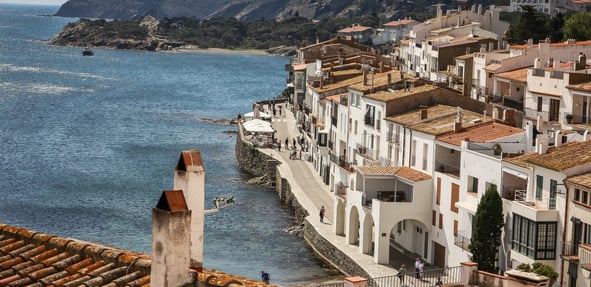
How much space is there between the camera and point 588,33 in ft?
259

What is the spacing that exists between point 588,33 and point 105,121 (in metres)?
44.3

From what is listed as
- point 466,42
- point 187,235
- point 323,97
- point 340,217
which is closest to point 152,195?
point 323,97

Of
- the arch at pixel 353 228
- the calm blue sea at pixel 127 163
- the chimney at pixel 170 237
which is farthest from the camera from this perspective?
the calm blue sea at pixel 127 163

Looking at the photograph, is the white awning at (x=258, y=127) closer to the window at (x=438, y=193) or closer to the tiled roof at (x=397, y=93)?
the tiled roof at (x=397, y=93)

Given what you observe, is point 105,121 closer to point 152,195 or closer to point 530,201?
point 152,195

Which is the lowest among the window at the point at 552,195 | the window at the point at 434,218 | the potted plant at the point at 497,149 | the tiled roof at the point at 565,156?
the window at the point at 434,218

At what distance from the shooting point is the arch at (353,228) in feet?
160

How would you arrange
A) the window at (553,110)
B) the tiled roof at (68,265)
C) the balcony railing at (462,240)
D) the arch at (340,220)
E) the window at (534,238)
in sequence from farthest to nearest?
the window at (553,110)
the arch at (340,220)
the balcony railing at (462,240)
the window at (534,238)
the tiled roof at (68,265)

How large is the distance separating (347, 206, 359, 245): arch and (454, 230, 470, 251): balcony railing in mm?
6062

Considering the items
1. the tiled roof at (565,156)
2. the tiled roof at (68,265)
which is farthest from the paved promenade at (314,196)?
the tiled roof at (68,265)

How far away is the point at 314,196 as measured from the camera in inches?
2404

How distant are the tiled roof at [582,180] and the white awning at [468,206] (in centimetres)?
554

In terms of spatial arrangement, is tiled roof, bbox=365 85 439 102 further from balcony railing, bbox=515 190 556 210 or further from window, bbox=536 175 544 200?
window, bbox=536 175 544 200

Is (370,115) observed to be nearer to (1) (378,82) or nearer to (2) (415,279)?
(1) (378,82)
